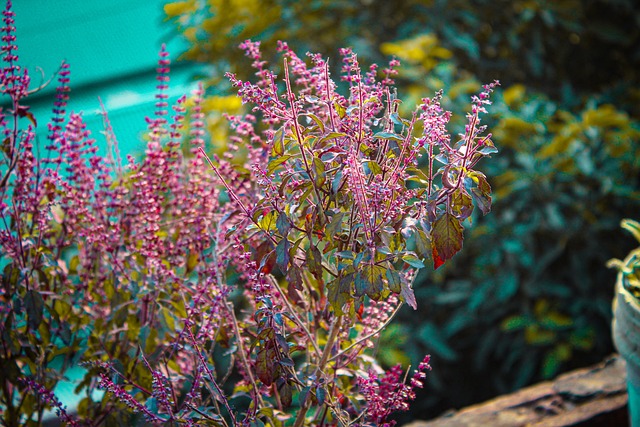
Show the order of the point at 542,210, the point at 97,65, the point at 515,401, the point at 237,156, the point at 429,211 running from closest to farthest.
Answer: the point at 429,211, the point at 515,401, the point at 542,210, the point at 237,156, the point at 97,65

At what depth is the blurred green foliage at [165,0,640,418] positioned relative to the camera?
271cm

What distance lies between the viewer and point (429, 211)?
3.59 feet

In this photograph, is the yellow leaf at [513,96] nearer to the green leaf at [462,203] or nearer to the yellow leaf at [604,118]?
the yellow leaf at [604,118]

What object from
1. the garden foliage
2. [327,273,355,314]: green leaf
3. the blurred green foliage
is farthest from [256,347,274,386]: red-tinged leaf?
the blurred green foliage

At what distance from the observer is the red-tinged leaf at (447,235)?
3.56 ft

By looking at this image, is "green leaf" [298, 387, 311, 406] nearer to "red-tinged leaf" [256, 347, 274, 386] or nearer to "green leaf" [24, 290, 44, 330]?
"red-tinged leaf" [256, 347, 274, 386]

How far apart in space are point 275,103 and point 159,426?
679mm

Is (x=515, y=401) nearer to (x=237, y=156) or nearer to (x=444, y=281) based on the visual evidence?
(x=444, y=281)

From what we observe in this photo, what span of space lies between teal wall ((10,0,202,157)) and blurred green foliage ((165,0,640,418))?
155 cm

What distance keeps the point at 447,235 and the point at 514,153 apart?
1.96 metres

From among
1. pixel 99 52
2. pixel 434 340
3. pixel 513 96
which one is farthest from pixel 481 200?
pixel 99 52

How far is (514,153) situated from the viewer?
294cm

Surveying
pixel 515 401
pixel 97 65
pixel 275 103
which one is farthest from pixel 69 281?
pixel 97 65

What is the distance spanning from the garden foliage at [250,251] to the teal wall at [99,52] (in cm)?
312
